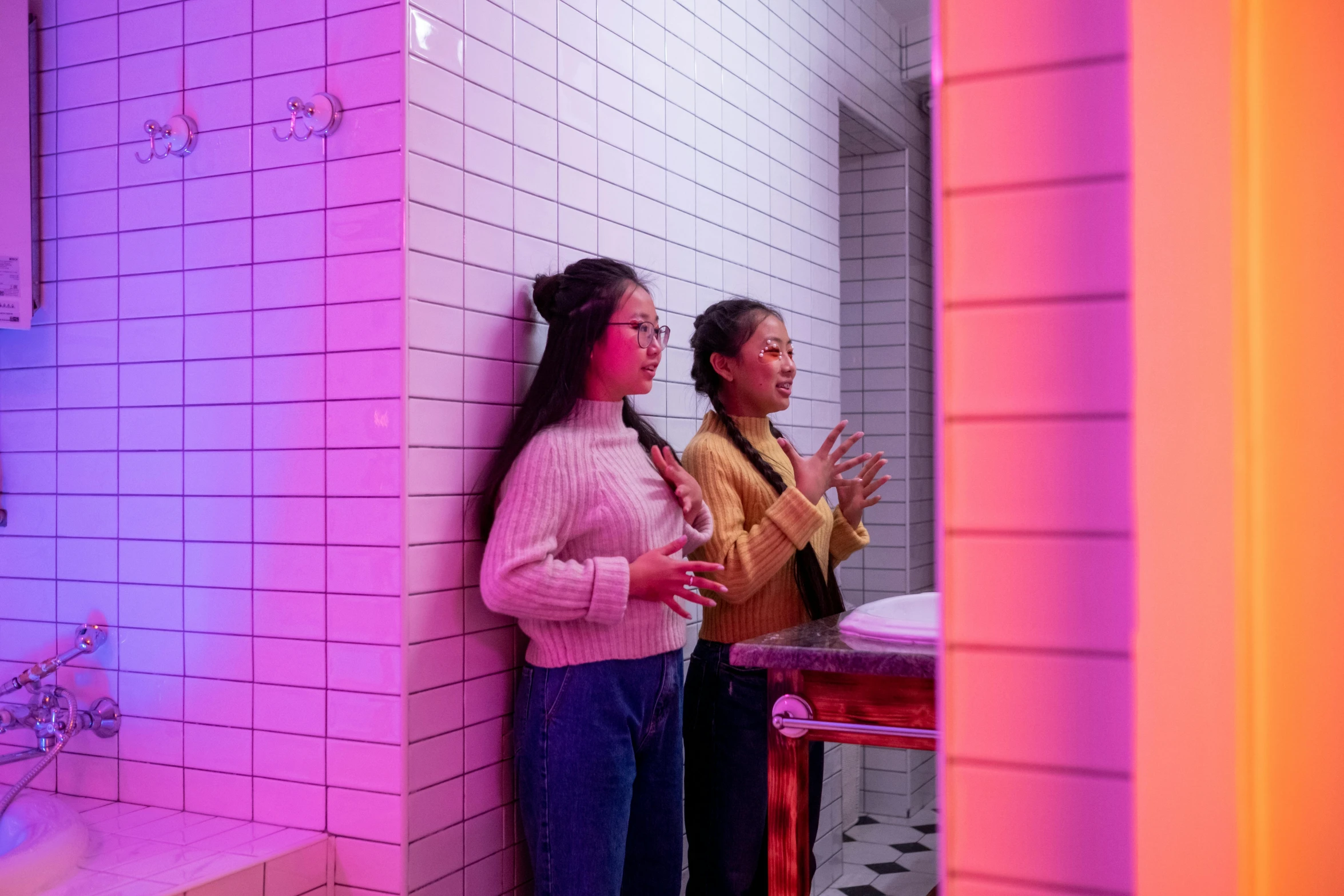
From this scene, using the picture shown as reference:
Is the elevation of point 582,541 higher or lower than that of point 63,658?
higher

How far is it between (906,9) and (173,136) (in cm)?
338

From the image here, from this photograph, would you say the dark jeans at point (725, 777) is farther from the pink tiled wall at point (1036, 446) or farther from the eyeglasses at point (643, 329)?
the pink tiled wall at point (1036, 446)

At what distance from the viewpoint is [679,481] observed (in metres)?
2.15

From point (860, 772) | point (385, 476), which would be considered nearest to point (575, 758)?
point (385, 476)

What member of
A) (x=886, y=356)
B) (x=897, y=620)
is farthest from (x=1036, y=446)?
(x=886, y=356)

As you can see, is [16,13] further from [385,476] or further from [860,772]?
[860,772]

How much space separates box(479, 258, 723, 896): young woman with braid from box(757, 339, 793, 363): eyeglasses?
0.38m

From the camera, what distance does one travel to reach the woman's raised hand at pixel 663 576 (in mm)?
1945

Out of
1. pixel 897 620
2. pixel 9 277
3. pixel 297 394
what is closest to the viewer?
pixel 897 620

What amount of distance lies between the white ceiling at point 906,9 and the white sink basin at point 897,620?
3285 millimetres

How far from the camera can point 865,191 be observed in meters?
4.57

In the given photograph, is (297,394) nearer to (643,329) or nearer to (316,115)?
(316,115)

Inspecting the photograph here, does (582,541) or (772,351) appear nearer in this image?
(582,541)

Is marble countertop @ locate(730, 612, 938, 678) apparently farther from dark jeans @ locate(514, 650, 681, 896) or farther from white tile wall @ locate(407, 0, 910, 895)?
white tile wall @ locate(407, 0, 910, 895)
